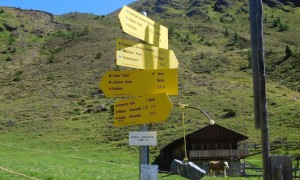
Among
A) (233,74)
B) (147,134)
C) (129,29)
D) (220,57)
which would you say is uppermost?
(220,57)

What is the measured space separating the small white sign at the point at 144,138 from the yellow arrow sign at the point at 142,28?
1804mm

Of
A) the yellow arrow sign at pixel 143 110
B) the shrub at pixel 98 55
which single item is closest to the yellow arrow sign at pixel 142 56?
the yellow arrow sign at pixel 143 110

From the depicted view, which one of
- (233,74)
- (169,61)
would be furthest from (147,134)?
(233,74)

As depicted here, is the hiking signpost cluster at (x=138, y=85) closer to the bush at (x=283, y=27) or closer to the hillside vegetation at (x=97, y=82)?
the hillside vegetation at (x=97, y=82)

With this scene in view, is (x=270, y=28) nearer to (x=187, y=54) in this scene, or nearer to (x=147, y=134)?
(x=187, y=54)

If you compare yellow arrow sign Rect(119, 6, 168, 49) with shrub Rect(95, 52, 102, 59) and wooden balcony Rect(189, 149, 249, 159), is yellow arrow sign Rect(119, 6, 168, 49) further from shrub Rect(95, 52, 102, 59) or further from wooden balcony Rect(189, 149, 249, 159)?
shrub Rect(95, 52, 102, 59)

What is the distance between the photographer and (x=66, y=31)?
16688 centimetres

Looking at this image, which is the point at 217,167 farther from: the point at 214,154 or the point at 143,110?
the point at 143,110

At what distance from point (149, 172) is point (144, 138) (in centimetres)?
61

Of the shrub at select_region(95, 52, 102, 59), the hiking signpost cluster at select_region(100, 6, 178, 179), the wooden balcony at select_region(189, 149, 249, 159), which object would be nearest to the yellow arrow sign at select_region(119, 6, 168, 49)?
the hiking signpost cluster at select_region(100, 6, 178, 179)

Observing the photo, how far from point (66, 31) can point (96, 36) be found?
2946 centimetres

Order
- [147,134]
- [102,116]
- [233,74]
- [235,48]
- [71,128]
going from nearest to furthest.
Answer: [147,134]
[71,128]
[102,116]
[233,74]
[235,48]

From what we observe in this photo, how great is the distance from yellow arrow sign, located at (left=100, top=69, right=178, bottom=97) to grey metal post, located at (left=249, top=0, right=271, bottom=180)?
4.83 ft

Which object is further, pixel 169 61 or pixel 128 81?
pixel 169 61
